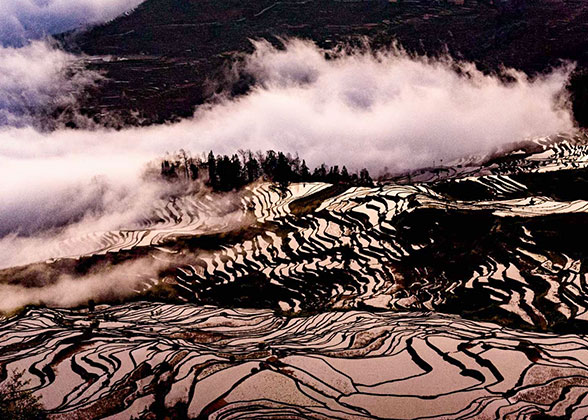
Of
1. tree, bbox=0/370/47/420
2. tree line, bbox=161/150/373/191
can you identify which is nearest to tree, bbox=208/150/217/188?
tree line, bbox=161/150/373/191

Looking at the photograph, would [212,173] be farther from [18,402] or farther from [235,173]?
[18,402]

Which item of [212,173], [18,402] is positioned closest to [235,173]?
[212,173]

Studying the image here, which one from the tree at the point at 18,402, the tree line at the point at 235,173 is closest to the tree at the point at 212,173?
the tree line at the point at 235,173

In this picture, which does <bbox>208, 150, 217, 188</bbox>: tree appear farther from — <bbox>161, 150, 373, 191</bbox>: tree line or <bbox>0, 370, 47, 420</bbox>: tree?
<bbox>0, 370, 47, 420</bbox>: tree

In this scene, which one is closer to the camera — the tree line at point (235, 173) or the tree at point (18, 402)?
the tree at point (18, 402)

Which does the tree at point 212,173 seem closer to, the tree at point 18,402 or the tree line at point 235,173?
the tree line at point 235,173

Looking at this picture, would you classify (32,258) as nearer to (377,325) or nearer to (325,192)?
(325,192)

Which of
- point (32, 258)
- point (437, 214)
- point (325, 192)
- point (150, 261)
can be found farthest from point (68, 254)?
point (437, 214)

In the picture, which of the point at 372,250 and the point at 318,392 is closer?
the point at 318,392
